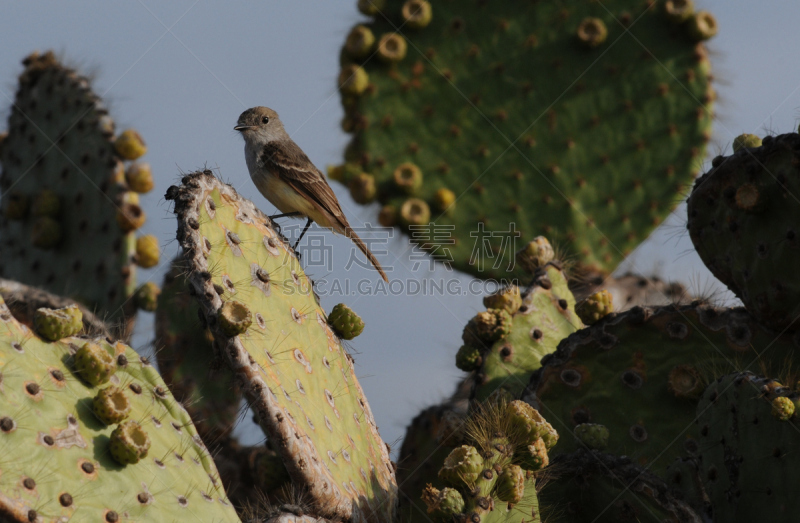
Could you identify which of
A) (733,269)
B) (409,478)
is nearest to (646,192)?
(733,269)

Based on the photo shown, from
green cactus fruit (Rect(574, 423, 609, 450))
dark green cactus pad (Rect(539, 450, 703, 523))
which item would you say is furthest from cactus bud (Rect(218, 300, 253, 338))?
green cactus fruit (Rect(574, 423, 609, 450))

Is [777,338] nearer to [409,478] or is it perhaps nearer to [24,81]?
[409,478]

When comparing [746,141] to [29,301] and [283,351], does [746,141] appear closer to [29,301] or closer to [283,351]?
[283,351]

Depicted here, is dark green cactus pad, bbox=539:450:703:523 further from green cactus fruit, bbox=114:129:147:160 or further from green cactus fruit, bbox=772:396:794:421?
green cactus fruit, bbox=114:129:147:160

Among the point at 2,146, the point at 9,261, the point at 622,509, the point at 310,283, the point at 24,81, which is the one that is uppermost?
the point at 622,509

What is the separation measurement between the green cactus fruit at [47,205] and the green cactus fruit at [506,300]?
9.13 ft

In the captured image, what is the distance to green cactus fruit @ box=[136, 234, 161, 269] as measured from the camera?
5.01 meters

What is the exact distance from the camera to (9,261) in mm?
5578

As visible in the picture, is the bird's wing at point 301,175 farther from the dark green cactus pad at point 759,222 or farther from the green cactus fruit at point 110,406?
the green cactus fruit at point 110,406

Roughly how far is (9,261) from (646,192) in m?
3.99

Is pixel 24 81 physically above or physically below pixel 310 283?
below

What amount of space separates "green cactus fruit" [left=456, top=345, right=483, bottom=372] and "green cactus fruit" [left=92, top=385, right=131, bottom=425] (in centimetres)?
189

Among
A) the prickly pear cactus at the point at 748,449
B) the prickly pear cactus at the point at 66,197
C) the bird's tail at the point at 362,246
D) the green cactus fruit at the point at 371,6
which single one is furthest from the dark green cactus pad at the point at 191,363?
the prickly pear cactus at the point at 748,449

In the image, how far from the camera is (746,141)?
3600mm
